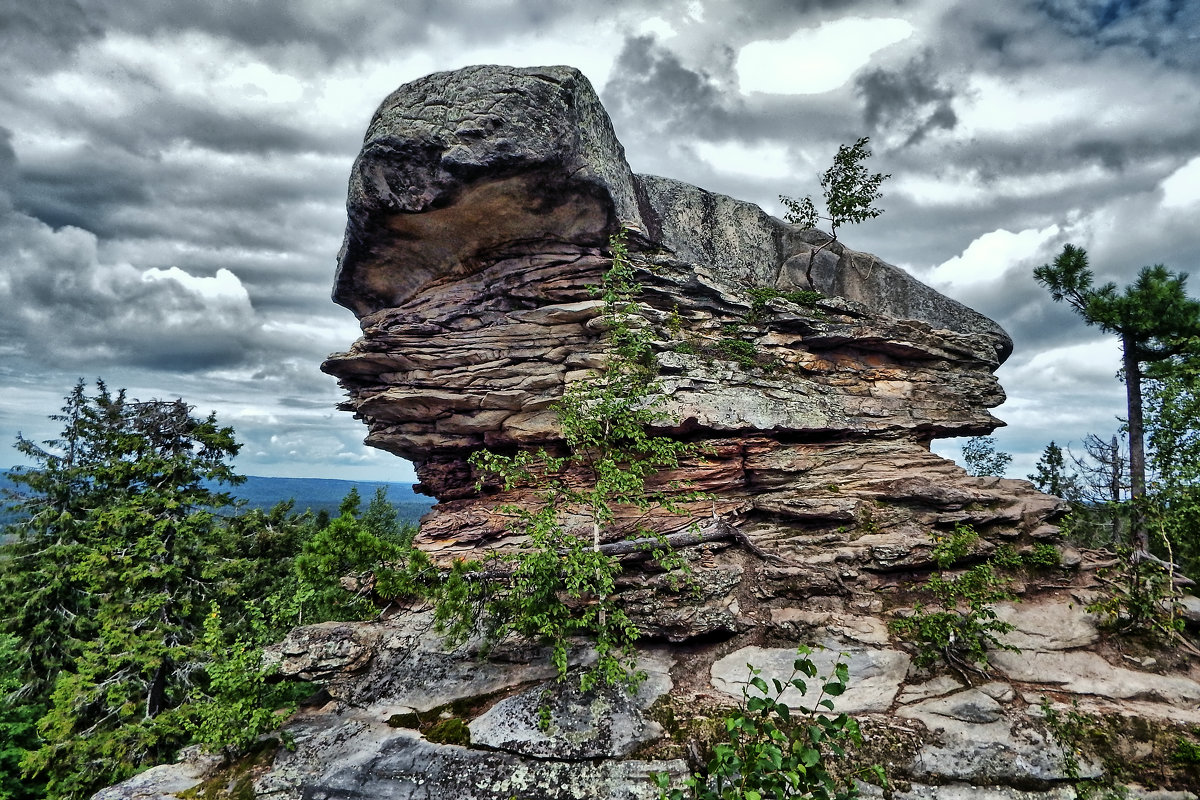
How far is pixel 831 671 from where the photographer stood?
8.21 m

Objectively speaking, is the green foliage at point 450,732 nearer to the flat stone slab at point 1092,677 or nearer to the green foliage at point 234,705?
the green foliage at point 234,705

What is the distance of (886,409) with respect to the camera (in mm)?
12039

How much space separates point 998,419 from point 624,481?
9520mm

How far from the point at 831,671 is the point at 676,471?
4.31 metres

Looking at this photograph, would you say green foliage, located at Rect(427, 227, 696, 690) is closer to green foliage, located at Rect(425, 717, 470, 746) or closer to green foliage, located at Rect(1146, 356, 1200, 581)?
green foliage, located at Rect(425, 717, 470, 746)

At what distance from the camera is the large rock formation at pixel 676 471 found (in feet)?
23.7

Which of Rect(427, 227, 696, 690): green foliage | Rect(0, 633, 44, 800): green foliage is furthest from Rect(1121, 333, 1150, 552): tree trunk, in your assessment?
Rect(0, 633, 44, 800): green foliage

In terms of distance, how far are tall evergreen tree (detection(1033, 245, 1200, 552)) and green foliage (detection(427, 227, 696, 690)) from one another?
16.2 meters

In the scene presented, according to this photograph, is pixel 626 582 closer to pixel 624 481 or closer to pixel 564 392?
pixel 624 481

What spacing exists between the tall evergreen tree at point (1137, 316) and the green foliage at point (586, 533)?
16.2 m

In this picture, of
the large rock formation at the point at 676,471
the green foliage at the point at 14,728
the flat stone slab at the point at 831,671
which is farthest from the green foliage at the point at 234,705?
the green foliage at the point at 14,728

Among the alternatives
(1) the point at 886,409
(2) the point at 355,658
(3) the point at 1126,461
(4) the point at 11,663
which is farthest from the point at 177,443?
(3) the point at 1126,461

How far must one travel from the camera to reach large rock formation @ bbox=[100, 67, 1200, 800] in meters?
7.22

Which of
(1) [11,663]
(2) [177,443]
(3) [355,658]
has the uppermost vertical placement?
(2) [177,443]
